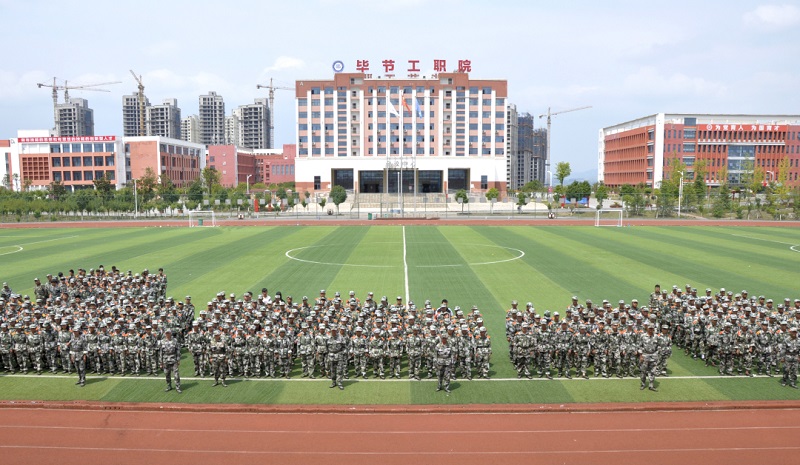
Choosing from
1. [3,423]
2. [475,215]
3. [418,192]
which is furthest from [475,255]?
[418,192]

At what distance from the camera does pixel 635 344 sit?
539 inches

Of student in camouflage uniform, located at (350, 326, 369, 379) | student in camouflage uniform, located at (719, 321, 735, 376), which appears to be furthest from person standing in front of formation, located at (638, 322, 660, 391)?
student in camouflage uniform, located at (350, 326, 369, 379)

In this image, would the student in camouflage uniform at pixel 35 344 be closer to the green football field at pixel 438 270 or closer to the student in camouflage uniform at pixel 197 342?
the green football field at pixel 438 270

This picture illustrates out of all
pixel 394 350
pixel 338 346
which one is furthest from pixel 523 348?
pixel 338 346

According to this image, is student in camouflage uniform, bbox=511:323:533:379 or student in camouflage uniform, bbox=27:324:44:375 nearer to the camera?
student in camouflage uniform, bbox=511:323:533:379

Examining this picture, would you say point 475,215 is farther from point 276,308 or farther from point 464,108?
point 276,308

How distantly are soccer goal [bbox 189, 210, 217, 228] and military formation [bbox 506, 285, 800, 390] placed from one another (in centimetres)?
4675

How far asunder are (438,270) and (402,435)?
56.6ft

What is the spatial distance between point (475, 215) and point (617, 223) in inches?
699

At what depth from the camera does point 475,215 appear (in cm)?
7019

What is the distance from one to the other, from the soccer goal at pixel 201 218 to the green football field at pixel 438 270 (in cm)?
520

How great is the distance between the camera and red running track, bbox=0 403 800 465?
10422mm

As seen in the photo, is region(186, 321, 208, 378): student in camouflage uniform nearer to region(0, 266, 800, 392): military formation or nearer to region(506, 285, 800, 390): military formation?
region(0, 266, 800, 392): military formation

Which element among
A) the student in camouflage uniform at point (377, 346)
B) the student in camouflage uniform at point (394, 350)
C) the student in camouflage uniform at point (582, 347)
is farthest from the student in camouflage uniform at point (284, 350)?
the student in camouflage uniform at point (582, 347)
